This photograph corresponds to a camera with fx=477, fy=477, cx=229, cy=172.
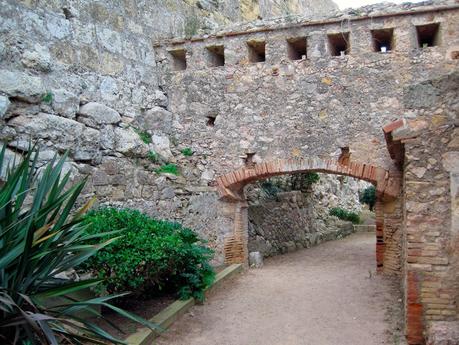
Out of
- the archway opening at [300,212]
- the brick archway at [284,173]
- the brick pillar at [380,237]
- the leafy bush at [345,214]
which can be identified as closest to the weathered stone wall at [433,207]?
the brick archway at [284,173]

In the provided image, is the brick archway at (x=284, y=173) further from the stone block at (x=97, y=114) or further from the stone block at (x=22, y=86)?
the stone block at (x=22, y=86)

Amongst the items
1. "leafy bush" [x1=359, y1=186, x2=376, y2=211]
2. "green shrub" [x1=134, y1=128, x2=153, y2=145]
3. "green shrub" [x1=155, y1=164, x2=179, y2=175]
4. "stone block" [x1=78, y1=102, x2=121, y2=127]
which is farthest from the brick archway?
"leafy bush" [x1=359, y1=186, x2=376, y2=211]

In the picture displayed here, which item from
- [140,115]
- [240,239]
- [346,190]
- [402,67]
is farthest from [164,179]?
[346,190]

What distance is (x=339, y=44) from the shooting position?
830 centimetres

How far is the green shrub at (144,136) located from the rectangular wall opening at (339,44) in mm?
3420

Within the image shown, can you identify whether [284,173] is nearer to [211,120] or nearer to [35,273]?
[211,120]

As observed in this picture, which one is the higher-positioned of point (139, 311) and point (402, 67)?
point (402, 67)

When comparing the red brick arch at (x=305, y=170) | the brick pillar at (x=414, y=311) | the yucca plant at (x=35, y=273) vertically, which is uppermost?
the red brick arch at (x=305, y=170)

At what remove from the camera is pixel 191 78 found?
28.4 feet

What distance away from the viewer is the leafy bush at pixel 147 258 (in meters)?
4.93

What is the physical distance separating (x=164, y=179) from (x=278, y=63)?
281cm

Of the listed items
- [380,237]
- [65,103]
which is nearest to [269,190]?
[380,237]

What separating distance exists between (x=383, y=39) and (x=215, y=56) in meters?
2.97

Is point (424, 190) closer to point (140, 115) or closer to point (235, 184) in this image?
point (235, 184)
